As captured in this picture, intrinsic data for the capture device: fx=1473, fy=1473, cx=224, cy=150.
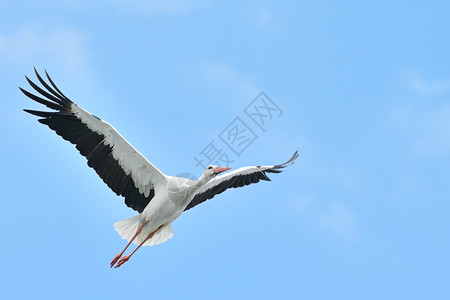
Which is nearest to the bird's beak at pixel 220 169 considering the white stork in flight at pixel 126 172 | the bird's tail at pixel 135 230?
the white stork in flight at pixel 126 172

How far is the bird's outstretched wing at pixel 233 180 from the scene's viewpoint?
970 inches

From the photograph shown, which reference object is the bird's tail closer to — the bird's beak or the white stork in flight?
the white stork in flight

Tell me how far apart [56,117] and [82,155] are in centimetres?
76

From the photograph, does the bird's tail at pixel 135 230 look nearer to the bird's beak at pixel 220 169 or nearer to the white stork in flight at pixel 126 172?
the white stork in flight at pixel 126 172

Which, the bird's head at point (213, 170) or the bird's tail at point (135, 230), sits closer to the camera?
the bird's head at point (213, 170)

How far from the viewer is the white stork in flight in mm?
23781

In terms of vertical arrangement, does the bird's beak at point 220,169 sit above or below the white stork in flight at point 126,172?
above

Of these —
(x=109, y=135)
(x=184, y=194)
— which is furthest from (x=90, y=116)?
(x=184, y=194)

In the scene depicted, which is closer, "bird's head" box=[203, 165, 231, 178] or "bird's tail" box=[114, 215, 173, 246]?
"bird's head" box=[203, 165, 231, 178]

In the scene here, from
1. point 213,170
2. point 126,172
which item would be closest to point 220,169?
point 213,170

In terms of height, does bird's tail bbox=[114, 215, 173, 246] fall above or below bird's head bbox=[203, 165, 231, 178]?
below

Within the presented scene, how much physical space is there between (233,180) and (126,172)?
6.26 ft

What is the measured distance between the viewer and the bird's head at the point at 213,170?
23.8m

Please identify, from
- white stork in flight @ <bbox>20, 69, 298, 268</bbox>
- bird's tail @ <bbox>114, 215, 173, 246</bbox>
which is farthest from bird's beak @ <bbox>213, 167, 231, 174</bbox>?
bird's tail @ <bbox>114, 215, 173, 246</bbox>
